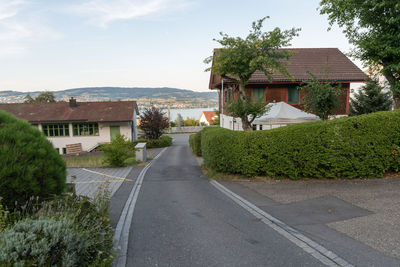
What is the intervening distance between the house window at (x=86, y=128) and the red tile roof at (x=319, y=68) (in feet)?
65.6

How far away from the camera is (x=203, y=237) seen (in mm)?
5863

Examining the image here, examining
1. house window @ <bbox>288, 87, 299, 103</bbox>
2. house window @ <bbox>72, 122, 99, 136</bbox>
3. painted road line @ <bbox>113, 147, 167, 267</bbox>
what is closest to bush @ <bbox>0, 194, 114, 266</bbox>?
painted road line @ <bbox>113, 147, 167, 267</bbox>

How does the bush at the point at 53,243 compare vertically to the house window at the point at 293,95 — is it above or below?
below

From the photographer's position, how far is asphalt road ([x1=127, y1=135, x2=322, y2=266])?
4871 mm

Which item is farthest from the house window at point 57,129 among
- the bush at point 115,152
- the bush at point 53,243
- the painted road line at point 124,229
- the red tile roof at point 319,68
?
the bush at point 53,243

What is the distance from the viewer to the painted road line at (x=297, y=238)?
4.75 meters

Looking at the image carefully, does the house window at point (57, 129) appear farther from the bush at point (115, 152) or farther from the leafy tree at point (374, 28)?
the leafy tree at point (374, 28)

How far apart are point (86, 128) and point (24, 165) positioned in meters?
29.6

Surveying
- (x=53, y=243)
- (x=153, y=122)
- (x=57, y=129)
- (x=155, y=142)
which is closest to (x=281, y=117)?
(x=53, y=243)

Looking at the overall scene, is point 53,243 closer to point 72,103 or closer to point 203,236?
point 203,236

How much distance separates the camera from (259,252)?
5137 mm

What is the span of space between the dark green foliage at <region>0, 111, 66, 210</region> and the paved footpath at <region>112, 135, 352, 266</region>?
77.8 inches

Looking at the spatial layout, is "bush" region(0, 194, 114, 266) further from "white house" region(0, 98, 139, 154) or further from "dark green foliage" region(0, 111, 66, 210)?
"white house" region(0, 98, 139, 154)

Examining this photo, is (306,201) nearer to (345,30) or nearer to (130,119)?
(345,30)
